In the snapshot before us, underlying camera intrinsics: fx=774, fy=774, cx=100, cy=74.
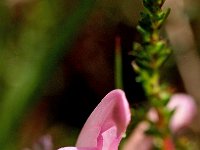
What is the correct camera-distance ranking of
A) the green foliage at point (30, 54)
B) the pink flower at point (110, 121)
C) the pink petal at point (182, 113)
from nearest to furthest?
the pink flower at point (110, 121) → the green foliage at point (30, 54) → the pink petal at point (182, 113)

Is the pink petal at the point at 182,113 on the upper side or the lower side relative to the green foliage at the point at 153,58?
lower

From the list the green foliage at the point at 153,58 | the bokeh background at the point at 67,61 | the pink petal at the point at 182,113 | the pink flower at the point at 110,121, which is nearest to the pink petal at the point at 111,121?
the pink flower at the point at 110,121

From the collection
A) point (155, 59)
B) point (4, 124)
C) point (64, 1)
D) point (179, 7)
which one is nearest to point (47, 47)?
point (4, 124)

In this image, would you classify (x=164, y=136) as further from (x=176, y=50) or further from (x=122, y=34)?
(x=122, y=34)

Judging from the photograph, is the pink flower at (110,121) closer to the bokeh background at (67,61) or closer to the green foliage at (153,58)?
the green foliage at (153,58)

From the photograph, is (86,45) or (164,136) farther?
(86,45)

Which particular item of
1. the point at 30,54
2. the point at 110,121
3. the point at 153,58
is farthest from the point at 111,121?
the point at 30,54
